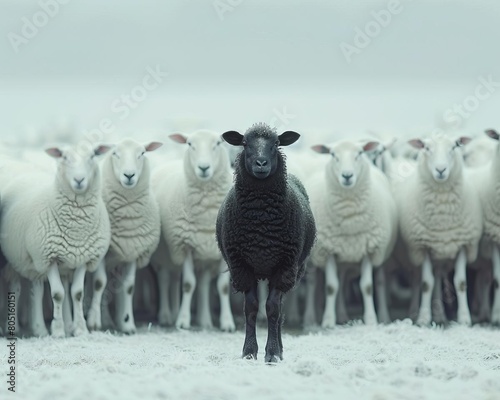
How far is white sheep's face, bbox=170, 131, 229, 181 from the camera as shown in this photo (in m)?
13.5

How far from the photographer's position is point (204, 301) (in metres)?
14.3

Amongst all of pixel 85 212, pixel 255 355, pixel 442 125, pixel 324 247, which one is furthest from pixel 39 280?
pixel 442 125

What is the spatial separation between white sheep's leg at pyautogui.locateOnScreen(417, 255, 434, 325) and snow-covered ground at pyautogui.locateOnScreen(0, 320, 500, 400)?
6.63ft

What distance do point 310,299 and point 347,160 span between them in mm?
2093

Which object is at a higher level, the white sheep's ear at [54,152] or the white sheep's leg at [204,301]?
the white sheep's ear at [54,152]

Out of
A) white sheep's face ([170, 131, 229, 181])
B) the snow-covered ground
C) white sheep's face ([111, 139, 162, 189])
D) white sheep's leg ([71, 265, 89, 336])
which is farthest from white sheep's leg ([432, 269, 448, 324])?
white sheep's leg ([71, 265, 89, 336])

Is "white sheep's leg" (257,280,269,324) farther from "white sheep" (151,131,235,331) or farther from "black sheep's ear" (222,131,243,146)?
"black sheep's ear" (222,131,243,146)

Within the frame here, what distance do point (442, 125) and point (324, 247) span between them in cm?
864

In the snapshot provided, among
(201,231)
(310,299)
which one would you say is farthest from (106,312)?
(310,299)

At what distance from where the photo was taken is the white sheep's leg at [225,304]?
13812mm

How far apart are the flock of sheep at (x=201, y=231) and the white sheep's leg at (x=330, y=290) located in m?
0.02

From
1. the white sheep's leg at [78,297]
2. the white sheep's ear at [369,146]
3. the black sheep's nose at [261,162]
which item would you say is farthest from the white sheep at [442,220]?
the black sheep's nose at [261,162]

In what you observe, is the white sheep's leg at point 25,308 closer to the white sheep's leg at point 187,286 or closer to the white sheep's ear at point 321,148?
the white sheep's leg at point 187,286

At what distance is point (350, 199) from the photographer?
14.1m
